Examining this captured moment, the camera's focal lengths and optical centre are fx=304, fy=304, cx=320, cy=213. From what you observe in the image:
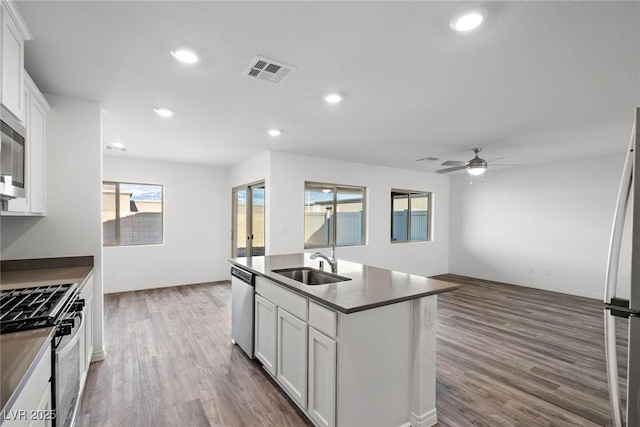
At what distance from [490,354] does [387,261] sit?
325 centimetres

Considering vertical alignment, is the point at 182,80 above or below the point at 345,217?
above

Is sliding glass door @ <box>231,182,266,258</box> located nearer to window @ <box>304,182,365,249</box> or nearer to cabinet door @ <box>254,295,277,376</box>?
window @ <box>304,182,365,249</box>

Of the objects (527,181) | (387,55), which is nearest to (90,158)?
(387,55)

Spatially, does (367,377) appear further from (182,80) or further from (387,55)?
(182,80)

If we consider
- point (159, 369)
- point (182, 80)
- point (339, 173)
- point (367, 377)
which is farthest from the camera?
point (339, 173)

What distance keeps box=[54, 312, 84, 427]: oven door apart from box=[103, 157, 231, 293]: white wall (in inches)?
165

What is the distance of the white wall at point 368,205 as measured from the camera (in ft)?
16.2

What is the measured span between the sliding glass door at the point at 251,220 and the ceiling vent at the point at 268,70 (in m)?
3.29

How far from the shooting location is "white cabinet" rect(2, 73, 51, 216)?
2.09 metres

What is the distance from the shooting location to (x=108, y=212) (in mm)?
5488

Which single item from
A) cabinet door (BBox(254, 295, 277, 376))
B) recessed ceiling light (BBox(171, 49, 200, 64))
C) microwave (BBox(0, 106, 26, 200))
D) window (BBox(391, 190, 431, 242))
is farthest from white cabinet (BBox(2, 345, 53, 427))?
window (BBox(391, 190, 431, 242))

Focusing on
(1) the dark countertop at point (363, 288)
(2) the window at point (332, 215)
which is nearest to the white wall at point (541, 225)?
(2) the window at point (332, 215)

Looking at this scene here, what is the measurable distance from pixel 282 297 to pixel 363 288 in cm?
66

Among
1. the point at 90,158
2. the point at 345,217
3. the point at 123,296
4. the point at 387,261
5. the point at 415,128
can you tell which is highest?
the point at 415,128
